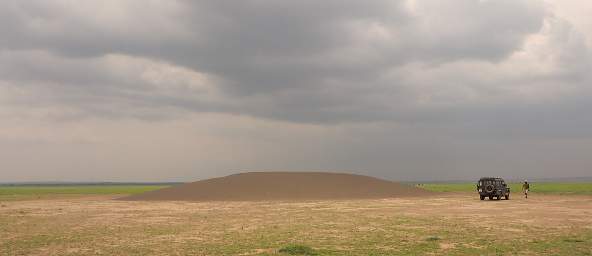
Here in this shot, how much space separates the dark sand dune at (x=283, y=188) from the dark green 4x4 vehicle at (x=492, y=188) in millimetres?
16222

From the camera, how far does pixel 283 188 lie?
70375 millimetres

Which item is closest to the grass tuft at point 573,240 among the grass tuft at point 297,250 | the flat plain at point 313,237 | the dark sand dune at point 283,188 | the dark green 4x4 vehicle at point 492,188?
the flat plain at point 313,237

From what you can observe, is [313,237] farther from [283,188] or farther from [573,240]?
[283,188]

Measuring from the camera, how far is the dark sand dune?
65.8 metres

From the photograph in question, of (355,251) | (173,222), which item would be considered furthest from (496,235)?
(173,222)

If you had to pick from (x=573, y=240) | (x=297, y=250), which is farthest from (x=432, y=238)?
(x=297, y=250)

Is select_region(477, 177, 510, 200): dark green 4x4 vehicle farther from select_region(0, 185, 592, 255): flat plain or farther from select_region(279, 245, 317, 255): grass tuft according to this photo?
select_region(279, 245, 317, 255): grass tuft

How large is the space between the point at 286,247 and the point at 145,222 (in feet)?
51.4

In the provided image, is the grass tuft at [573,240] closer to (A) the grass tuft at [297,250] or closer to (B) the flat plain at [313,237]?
(B) the flat plain at [313,237]

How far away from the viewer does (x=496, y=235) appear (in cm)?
2128

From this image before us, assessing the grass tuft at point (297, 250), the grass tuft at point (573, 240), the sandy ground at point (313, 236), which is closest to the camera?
the grass tuft at point (297, 250)

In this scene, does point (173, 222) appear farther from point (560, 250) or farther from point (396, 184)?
point (396, 184)

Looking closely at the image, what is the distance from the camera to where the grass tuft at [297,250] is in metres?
17.0

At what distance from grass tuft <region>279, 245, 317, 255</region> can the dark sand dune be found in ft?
146
